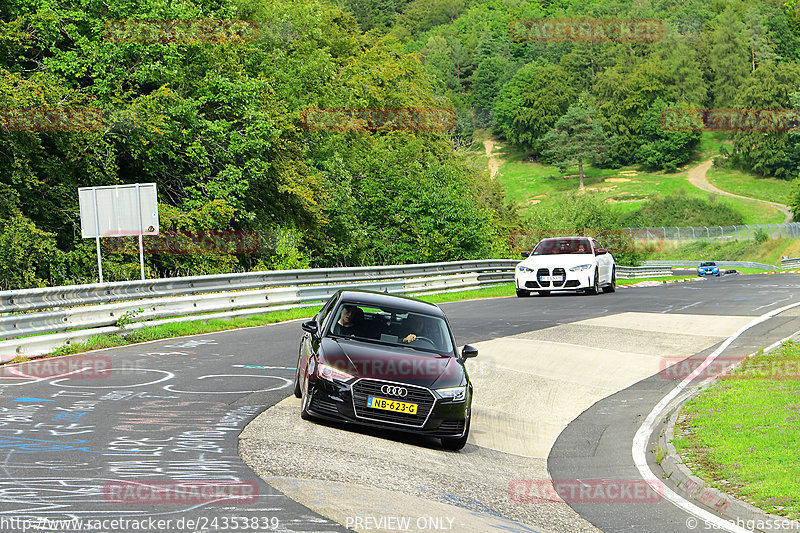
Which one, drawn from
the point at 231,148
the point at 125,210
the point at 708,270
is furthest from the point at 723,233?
the point at 125,210

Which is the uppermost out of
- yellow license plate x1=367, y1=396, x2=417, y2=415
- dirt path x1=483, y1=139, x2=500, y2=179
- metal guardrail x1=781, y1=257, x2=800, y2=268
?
yellow license plate x1=367, y1=396, x2=417, y2=415

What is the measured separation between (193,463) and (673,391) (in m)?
8.22

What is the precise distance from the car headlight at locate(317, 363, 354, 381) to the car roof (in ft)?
4.83

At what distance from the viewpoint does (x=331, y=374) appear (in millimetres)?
9414

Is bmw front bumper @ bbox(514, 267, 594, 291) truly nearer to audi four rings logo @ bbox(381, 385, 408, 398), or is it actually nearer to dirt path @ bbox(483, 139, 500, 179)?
audi four rings logo @ bbox(381, 385, 408, 398)

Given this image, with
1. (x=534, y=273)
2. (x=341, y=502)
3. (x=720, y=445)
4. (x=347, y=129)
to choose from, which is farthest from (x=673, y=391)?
(x=347, y=129)

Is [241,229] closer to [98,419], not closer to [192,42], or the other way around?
[192,42]

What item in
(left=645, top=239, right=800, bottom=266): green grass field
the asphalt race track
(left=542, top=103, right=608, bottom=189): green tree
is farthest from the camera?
(left=542, top=103, right=608, bottom=189): green tree

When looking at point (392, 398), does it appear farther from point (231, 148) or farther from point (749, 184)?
point (749, 184)

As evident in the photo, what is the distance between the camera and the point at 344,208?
43594 millimetres

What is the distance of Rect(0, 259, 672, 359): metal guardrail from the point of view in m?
14.2

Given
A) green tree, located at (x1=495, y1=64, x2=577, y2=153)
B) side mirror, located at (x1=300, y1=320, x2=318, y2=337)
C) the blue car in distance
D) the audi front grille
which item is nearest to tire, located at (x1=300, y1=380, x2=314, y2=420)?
the audi front grille

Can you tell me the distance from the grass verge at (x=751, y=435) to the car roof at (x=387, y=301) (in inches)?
126

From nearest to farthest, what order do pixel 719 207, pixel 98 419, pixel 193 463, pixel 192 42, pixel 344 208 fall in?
pixel 193 463 → pixel 98 419 → pixel 192 42 → pixel 344 208 → pixel 719 207
